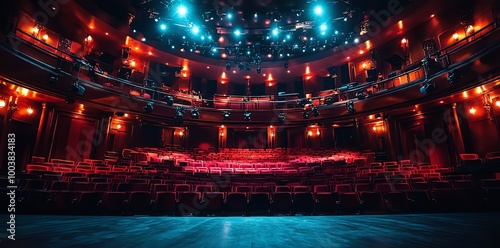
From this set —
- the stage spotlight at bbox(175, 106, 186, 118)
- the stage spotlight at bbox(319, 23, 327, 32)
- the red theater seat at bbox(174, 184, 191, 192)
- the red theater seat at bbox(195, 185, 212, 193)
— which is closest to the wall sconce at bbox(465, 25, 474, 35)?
the stage spotlight at bbox(319, 23, 327, 32)

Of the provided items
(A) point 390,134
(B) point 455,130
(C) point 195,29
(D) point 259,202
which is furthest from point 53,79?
(B) point 455,130

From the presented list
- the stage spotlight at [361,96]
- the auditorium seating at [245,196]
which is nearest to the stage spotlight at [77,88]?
the auditorium seating at [245,196]

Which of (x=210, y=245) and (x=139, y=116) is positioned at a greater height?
(x=139, y=116)

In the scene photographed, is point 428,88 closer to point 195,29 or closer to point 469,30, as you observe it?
point 469,30

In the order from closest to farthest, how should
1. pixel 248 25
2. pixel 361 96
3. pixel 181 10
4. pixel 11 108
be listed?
1. pixel 11 108
2. pixel 181 10
3. pixel 361 96
4. pixel 248 25

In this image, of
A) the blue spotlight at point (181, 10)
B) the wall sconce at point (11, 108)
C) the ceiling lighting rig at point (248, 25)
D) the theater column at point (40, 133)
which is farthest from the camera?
the ceiling lighting rig at point (248, 25)

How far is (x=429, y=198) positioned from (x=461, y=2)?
332 inches

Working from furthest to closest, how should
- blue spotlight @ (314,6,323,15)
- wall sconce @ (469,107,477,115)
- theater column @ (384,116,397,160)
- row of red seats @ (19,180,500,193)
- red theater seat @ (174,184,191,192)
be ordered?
theater column @ (384,116,397,160) → blue spotlight @ (314,6,323,15) → wall sconce @ (469,107,477,115) → red theater seat @ (174,184,191,192) → row of red seats @ (19,180,500,193)

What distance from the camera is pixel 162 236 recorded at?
1973mm

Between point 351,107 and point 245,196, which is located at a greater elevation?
point 351,107

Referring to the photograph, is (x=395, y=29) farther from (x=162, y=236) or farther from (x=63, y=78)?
(x=63, y=78)

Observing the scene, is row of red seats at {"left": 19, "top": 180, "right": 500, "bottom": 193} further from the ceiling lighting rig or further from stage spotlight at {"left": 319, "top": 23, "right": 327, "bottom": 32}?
stage spotlight at {"left": 319, "top": 23, "right": 327, "bottom": 32}

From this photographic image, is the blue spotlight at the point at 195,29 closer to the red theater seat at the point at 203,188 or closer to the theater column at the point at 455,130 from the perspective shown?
the red theater seat at the point at 203,188

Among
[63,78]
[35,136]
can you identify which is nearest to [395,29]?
[63,78]
